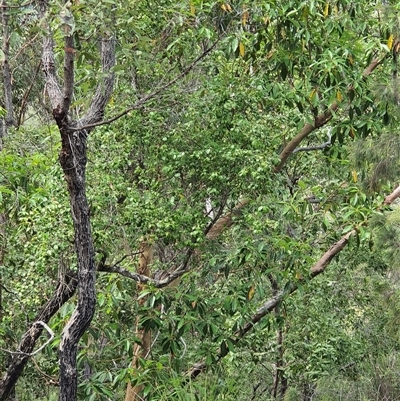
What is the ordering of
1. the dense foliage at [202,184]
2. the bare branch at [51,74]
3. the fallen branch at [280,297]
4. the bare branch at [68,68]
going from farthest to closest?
the fallen branch at [280,297] → the dense foliage at [202,184] → the bare branch at [51,74] → the bare branch at [68,68]

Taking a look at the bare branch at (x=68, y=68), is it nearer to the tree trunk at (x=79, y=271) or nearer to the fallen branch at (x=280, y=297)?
the tree trunk at (x=79, y=271)

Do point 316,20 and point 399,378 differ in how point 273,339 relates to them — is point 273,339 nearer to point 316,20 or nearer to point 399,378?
point 399,378

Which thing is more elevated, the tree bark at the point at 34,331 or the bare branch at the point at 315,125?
the bare branch at the point at 315,125

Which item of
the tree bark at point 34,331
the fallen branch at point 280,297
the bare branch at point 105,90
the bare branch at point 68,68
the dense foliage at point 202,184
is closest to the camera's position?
the bare branch at point 68,68

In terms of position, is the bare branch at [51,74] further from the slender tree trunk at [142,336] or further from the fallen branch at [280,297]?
the fallen branch at [280,297]

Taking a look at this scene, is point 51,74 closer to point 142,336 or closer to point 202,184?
point 202,184

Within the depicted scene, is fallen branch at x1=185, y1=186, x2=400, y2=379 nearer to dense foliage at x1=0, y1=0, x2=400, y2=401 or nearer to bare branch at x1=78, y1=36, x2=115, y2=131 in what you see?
dense foliage at x1=0, y1=0, x2=400, y2=401

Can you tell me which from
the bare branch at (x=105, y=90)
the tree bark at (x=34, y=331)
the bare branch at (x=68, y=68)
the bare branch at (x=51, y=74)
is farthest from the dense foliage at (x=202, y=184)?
the bare branch at (x=68, y=68)

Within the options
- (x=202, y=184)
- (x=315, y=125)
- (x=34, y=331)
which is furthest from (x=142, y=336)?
(x=315, y=125)

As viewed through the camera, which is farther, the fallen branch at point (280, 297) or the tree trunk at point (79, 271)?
the fallen branch at point (280, 297)

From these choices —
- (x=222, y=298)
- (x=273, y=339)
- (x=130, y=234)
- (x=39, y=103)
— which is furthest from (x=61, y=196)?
(x=39, y=103)

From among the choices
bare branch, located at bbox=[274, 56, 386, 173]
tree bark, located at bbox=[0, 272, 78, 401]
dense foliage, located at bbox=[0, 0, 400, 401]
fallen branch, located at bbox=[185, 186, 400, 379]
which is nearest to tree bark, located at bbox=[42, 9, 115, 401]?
dense foliage, located at bbox=[0, 0, 400, 401]

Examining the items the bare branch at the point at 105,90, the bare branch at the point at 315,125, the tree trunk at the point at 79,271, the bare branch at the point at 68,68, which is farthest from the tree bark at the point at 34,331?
the bare branch at the point at 315,125

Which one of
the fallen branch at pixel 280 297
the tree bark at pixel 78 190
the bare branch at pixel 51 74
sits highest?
the bare branch at pixel 51 74
